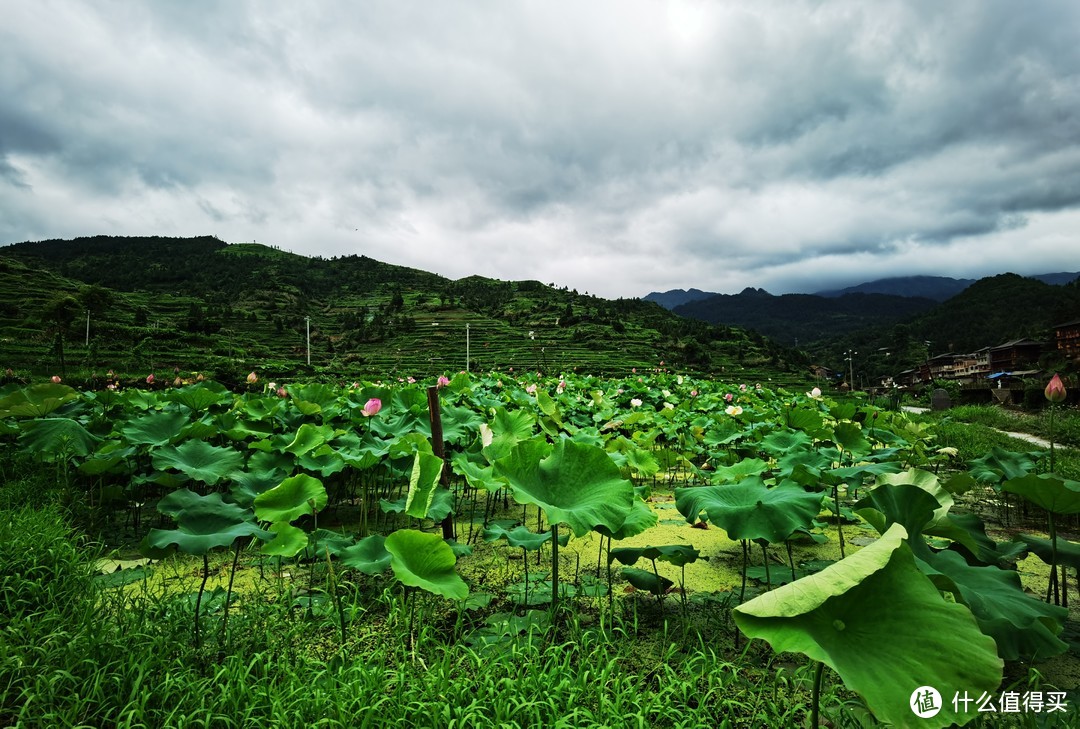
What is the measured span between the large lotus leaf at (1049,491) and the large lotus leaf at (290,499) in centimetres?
250

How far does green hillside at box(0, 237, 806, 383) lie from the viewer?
1041 inches

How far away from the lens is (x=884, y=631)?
99cm

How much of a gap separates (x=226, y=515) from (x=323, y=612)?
54 centimetres

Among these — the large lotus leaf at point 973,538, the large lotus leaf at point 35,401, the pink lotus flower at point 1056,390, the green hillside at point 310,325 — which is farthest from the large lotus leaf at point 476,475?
the green hillside at point 310,325

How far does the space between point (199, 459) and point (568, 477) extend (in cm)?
199

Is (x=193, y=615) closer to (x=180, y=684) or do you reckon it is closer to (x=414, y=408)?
(x=180, y=684)

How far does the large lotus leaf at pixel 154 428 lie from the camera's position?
276 cm

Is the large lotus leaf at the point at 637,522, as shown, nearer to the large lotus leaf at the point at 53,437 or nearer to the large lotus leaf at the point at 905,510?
the large lotus leaf at the point at 905,510

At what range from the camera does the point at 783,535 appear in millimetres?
1517

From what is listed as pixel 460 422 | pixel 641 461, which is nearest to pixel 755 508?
pixel 641 461

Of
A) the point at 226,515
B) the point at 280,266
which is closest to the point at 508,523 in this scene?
the point at 226,515

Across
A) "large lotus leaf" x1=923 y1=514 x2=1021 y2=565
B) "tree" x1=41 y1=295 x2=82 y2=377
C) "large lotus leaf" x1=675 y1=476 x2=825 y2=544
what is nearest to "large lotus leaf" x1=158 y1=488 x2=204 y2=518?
"large lotus leaf" x1=675 y1=476 x2=825 y2=544

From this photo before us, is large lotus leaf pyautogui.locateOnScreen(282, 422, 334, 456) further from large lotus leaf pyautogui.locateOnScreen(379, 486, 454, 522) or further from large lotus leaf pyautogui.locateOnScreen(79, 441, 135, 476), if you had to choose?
large lotus leaf pyautogui.locateOnScreen(79, 441, 135, 476)

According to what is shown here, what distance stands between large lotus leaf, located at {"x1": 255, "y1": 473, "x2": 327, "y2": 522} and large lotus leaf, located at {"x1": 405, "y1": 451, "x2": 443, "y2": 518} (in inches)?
15.4
